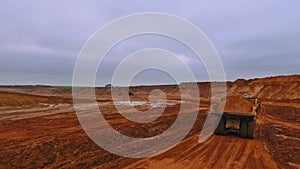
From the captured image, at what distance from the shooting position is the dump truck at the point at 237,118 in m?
11.2

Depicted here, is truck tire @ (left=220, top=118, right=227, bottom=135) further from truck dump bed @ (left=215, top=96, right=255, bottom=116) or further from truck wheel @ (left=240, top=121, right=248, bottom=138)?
truck wheel @ (left=240, top=121, right=248, bottom=138)

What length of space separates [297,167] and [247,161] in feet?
4.64

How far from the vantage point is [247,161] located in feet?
25.6

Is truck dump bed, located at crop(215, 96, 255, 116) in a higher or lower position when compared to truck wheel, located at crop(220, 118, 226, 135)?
higher

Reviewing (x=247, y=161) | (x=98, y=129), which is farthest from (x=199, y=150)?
(x=98, y=129)

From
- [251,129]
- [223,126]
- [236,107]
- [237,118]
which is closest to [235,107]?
[236,107]

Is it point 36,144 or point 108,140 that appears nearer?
point 36,144

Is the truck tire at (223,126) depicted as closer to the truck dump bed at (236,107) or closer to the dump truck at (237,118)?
the dump truck at (237,118)

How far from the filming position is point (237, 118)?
1135 centimetres

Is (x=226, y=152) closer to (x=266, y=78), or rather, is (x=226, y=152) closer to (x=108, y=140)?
(x=108, y=140)

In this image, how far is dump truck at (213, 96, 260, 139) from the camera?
440 inches

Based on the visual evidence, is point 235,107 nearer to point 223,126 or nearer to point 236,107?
point 236,107

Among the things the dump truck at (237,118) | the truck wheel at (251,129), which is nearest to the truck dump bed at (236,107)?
the dump truck at (237,118)

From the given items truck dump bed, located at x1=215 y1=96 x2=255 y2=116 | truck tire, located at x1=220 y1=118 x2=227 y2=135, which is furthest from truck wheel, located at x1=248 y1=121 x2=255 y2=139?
truck tire, located at x1=220 y1=118 x2=227 y2=135
